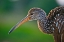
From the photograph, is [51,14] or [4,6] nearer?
[51,14]

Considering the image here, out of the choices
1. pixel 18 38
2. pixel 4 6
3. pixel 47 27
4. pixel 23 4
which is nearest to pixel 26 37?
pixel 18 38

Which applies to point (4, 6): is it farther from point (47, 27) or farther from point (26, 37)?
point (47, 27)

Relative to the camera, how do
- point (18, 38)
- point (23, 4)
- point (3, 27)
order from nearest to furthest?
point (18, 38), point (3, 27), point (23, 4)

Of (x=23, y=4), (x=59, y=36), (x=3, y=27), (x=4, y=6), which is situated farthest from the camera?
(x=23, y=4)

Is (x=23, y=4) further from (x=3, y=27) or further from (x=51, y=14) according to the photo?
(x=51, y=14)

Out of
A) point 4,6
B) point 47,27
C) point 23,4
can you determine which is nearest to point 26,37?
point 47,27

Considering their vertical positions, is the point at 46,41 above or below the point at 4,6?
below
